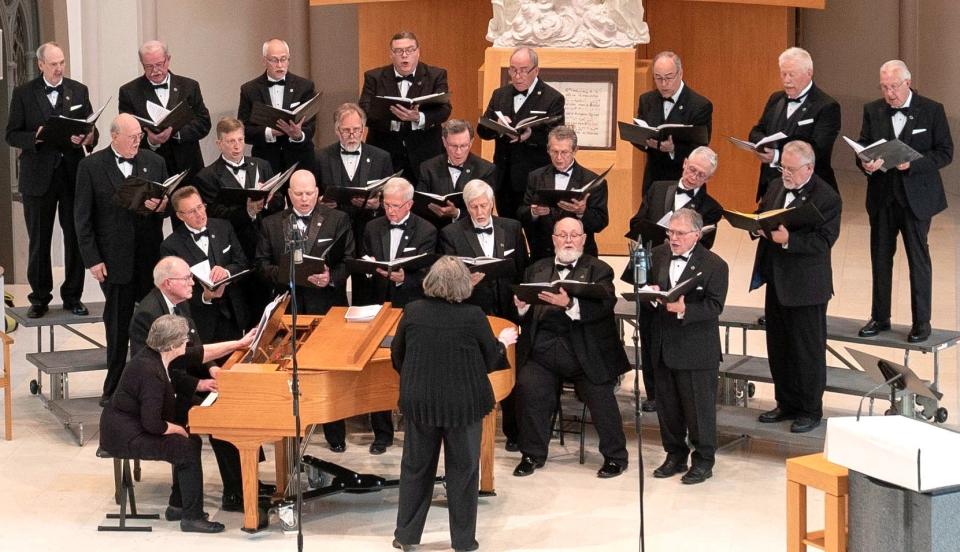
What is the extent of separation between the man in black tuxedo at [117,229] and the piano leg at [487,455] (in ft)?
8.30

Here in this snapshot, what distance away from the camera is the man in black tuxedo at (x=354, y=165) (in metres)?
8.87

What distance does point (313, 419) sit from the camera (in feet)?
23.4

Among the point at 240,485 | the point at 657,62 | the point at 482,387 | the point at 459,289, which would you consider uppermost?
the point at 657,62

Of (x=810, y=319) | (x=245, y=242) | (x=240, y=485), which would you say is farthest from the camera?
(x=245, y=242)

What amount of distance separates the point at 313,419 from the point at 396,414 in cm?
214

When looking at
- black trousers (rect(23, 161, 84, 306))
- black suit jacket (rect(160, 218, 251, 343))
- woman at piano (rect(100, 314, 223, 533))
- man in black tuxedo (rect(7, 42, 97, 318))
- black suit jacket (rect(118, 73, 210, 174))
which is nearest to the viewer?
woman at piano (rect(100, 314, 223, 533))

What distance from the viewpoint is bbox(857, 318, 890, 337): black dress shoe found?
29.6 feet

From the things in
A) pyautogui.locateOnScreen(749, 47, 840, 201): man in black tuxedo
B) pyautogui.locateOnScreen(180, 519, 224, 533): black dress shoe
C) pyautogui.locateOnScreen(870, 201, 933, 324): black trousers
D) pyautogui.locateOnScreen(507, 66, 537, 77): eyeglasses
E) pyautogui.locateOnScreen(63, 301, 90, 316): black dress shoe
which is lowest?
pyautogui.locateOnScreen(180, 519, 224, 533): black dress shoe

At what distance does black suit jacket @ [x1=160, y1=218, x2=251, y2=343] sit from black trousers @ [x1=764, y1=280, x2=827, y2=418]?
2.99 meters

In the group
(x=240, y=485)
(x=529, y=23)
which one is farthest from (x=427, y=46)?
(x=240, y=485)

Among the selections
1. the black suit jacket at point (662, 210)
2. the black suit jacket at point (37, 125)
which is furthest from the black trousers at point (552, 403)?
the black suit jacket at point (37, 125)

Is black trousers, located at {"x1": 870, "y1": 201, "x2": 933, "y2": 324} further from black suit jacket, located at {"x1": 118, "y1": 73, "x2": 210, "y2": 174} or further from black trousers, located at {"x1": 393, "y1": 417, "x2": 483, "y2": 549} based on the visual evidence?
black suit jacket, located at {"x1": 118, "y1": 73, "x2": 210, "y2": 174}

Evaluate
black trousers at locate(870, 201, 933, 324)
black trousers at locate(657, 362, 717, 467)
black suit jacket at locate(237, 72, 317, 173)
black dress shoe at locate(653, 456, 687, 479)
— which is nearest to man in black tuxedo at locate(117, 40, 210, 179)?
black suit jacket at locate(237, 72, 317, 173)

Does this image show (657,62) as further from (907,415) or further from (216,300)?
(907,415)
